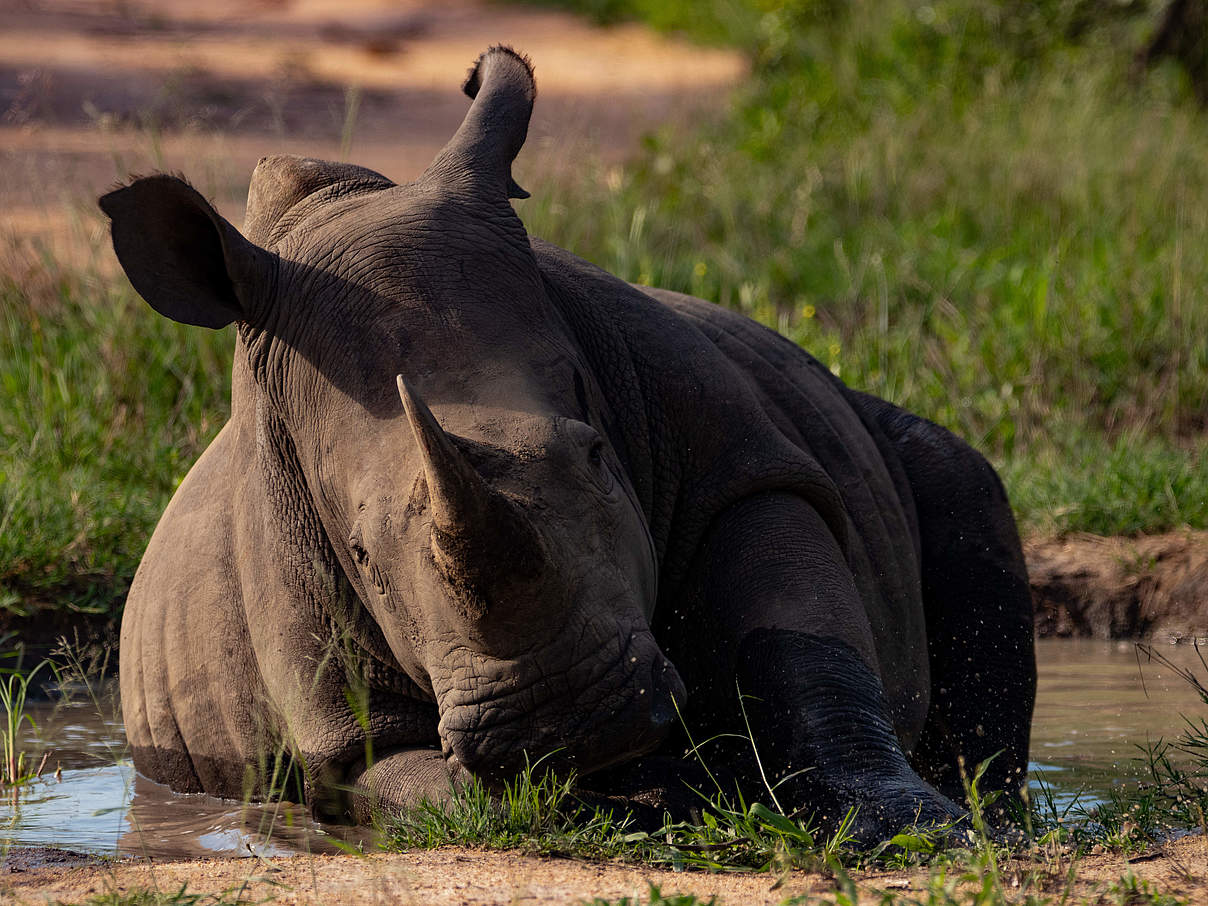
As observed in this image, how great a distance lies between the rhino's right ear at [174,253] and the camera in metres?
3.54

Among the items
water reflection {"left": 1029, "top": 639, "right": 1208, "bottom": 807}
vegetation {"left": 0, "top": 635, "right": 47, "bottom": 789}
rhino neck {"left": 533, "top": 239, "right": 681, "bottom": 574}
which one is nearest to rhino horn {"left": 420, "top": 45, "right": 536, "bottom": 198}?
rhino neck {"left": 533, "top": 239, "right": 681, "bottom": 574}

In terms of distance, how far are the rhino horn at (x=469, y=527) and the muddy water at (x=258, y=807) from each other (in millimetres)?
788

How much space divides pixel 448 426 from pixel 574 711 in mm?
551

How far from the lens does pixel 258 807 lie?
177 inches

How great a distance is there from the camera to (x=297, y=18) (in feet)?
67.5

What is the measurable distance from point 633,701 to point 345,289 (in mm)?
1038

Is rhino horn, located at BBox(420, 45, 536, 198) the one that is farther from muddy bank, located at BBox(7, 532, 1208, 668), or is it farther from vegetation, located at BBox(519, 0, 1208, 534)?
vegetation, located at BBox(519, 0, 1208, 534)

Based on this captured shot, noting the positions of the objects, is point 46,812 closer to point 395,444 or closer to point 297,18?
point 395,444

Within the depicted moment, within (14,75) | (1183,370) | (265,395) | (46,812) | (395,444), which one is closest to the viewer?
(395,444)

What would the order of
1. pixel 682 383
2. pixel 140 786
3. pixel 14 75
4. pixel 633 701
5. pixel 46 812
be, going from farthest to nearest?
pixel 14 75 < pixel 140 786 < pixel 46 812 < pixel 682 383 < pixel 633 701

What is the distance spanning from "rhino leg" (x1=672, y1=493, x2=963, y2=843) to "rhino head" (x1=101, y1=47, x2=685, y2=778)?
443mm

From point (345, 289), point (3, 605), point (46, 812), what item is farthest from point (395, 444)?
point (3, 605)

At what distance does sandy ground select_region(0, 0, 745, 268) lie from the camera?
10.00 meters

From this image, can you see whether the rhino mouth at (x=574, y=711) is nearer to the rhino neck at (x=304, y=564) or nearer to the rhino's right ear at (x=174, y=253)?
the rhino neck at (x=304, y=564)
